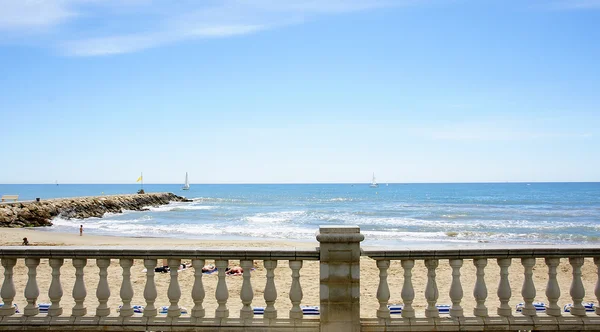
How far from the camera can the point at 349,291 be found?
4.74 meters

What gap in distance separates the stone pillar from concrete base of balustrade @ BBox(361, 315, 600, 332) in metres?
0.27

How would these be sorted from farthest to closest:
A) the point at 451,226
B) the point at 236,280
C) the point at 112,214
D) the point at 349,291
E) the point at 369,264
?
the point at 112,214, the point at 451,226, the point at 369,264, the point at 236,280, the point at 349,291

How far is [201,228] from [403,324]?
1397 inches

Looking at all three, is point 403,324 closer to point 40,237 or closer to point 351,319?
point 351,319

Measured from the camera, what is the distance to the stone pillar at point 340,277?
4699 mm

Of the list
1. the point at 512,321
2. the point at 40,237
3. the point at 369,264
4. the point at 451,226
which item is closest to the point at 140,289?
the point at 369,264

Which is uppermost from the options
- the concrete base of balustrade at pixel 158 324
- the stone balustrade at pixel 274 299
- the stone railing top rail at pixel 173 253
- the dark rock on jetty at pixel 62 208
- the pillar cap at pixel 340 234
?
the pillar cap at pixel 340 234

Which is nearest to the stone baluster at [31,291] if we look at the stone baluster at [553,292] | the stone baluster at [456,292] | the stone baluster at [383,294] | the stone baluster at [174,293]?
the stone baluster at [174,293]

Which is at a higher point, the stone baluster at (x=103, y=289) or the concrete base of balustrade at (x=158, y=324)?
the stone baluster at (x=103, y=289)

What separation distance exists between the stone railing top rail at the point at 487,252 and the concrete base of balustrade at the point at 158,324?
3.20 ft

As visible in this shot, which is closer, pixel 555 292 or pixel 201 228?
pixel 555 292

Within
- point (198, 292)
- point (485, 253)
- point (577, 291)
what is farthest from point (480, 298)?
point (198, 292)

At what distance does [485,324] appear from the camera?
16.0 ft

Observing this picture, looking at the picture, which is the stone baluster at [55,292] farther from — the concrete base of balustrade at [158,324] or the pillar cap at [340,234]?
the pillar cap at [340,234]
